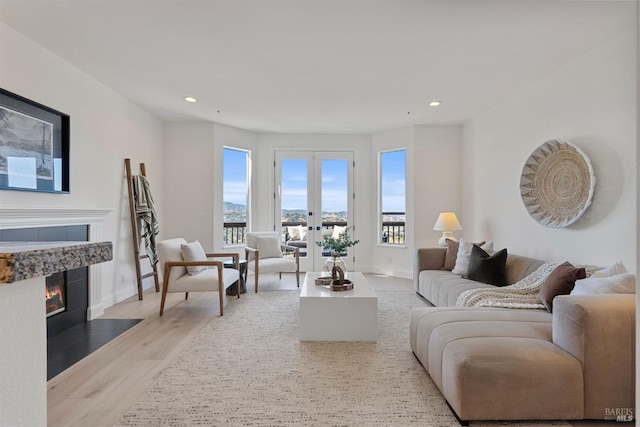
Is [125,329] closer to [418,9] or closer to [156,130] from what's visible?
[156,130]

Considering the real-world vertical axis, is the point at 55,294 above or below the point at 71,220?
below

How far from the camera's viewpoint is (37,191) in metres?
2.87

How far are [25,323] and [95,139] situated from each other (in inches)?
150

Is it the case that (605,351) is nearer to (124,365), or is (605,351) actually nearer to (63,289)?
(124,365)

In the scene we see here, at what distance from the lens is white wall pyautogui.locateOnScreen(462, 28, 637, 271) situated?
2.54 meters

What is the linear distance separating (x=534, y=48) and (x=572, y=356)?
8.05ft

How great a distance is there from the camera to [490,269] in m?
3.38

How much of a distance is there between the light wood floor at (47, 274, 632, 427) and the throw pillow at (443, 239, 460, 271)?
2.41m

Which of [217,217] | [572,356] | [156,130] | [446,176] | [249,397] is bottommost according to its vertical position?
[249,397]

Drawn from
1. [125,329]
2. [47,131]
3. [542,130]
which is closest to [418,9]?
[542,130]

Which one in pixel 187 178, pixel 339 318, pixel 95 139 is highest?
pixel 95 139

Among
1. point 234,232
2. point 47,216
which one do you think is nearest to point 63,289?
point 47,216

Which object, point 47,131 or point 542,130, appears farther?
point 542,130

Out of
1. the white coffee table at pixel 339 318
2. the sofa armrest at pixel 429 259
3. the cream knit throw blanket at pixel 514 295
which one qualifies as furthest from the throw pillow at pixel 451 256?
the white coffee table at pixel 339 318
